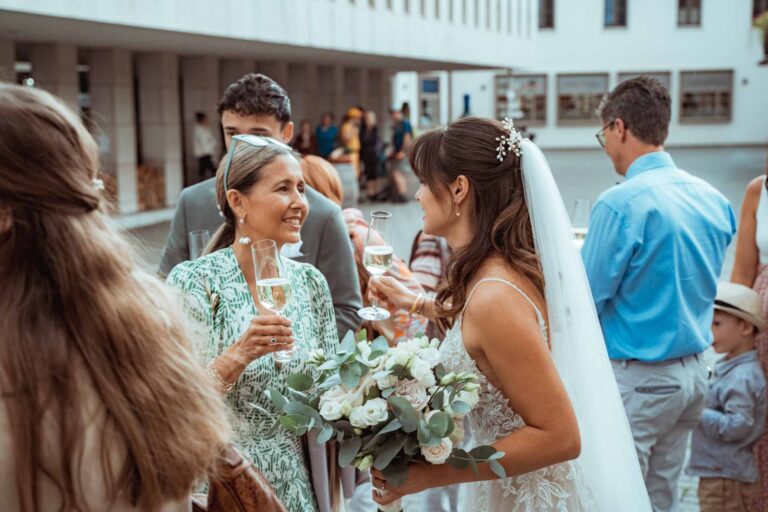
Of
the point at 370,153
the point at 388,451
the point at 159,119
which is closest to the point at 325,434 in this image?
the point at 388,451

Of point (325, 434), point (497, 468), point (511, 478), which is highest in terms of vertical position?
point (325, 434)

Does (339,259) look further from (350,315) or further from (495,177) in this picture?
(495,177)

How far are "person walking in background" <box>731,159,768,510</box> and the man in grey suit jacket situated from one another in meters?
2.18

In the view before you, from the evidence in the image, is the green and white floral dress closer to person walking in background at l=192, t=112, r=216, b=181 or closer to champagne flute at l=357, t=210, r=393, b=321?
champagne flute at l=357, t=210, r=393, b=321

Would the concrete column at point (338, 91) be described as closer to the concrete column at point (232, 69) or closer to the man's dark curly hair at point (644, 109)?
the concrete column at point (232, 69)

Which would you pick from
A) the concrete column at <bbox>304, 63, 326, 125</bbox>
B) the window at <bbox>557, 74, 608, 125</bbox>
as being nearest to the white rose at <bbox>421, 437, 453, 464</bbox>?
the concrete column at <bbox>304, 63, 326, 125</bbox>

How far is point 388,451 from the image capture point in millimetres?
2092

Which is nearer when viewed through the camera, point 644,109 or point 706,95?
point 644,109

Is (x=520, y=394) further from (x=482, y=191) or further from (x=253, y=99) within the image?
(x=253, y=99)

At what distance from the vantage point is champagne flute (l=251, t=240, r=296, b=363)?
2.38 m

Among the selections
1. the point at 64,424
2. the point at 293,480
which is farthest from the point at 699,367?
the point at 64,424

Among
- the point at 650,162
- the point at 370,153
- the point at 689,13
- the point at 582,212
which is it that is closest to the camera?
the point at 650,162

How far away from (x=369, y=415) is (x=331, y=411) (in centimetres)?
11

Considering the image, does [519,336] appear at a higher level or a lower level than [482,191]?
lower
